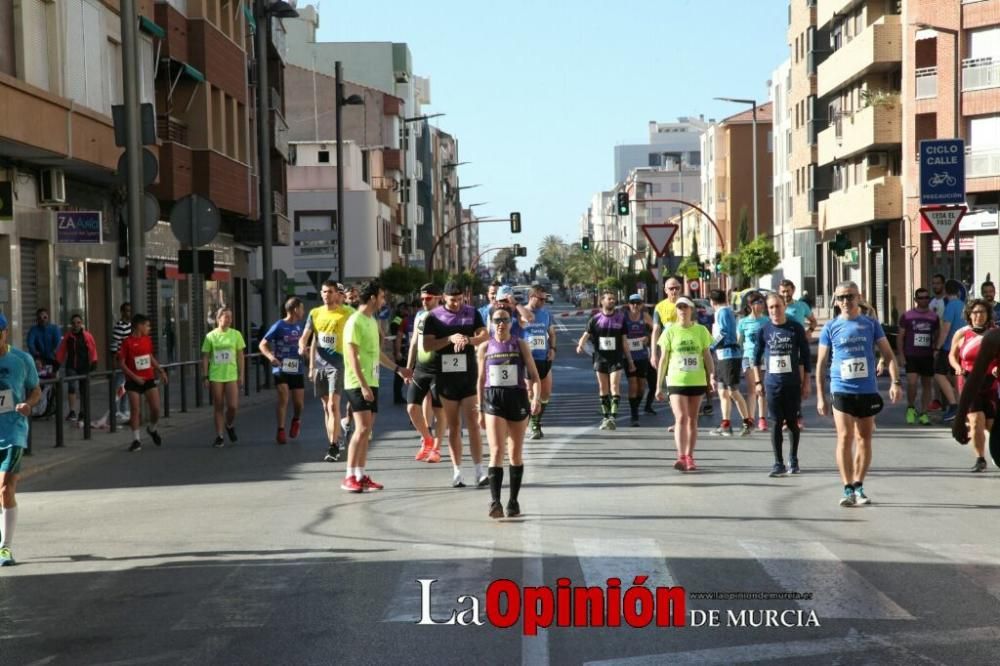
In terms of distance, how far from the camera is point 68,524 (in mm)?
12609

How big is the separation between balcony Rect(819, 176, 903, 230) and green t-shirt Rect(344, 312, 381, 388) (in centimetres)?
4402

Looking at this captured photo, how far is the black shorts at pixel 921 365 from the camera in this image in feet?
69.4

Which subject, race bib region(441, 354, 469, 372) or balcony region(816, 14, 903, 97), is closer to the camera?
race bib region(441, 354, 469, 372)

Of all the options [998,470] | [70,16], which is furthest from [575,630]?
[70,16]

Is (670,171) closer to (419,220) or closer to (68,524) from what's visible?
(419,220)

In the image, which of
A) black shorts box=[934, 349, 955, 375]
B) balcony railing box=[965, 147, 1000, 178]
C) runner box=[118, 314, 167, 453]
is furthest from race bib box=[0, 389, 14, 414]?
balcony railing box=[965, 147, 1000, 178]

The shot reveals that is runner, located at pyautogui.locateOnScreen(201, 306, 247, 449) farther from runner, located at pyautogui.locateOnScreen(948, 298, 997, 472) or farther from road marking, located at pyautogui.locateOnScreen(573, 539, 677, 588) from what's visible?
road marking, located at pyautogui.locateOnScreen(573, 539, 677, 588)

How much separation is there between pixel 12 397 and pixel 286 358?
9.41 meters

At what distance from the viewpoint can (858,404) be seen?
42.8 ft

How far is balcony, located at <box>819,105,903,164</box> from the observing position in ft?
184

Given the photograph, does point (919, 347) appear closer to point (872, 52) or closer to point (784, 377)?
point (784, 377)

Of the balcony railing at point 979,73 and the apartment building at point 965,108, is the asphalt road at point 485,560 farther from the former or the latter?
the balcony railing at point 979,73

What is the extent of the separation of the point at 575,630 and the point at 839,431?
5.79 meters

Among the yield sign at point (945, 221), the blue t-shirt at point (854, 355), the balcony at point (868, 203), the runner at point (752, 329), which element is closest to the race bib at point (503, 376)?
the blue t-shirt at point (854, 355)
